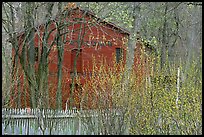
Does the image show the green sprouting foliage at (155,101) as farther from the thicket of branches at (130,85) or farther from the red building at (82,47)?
the red building at (82,47)

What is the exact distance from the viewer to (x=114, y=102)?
862cm

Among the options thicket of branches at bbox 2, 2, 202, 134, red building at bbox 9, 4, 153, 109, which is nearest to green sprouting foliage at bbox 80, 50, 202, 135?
thicket of branches at bbox 2, 2, 202, 134

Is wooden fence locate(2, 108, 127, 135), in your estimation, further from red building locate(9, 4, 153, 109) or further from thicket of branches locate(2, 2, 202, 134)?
red building locate(9, 4, 153, 109)

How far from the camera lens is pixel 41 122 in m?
10.9

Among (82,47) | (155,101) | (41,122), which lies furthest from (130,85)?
(82,47)

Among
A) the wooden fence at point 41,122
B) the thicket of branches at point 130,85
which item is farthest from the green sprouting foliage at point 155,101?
the wooden fence at point 41,122

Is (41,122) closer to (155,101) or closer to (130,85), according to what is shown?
(130,85)

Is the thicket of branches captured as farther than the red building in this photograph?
No

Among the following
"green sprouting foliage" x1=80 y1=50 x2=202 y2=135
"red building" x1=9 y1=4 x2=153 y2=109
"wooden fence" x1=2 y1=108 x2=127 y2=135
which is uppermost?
"red building" x1=9 y1=4 x2=153 y2=109

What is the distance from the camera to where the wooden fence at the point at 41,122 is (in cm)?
1073

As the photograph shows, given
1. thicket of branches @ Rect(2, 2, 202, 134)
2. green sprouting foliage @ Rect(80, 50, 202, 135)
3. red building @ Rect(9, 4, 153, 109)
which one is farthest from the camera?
red building @ Rect(9, 4, 153, 109)

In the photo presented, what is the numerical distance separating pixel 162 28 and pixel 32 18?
11061mm

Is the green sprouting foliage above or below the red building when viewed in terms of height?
below

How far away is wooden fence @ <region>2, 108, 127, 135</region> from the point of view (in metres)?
10.7
